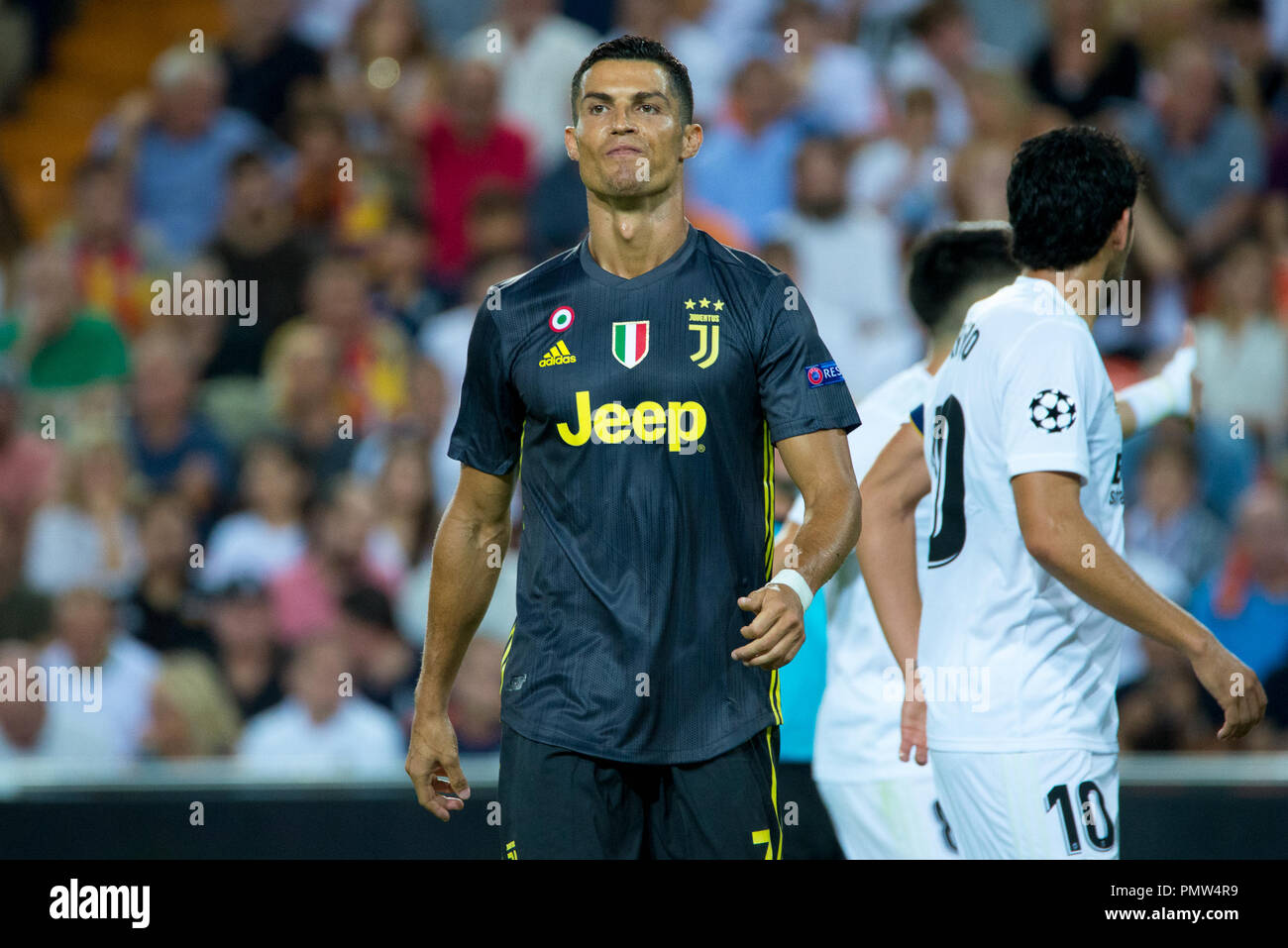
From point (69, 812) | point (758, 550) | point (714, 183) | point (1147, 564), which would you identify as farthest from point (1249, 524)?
point (69, 812)

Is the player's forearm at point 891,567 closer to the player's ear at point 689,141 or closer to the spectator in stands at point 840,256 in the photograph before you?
the player's ear at point 689,141

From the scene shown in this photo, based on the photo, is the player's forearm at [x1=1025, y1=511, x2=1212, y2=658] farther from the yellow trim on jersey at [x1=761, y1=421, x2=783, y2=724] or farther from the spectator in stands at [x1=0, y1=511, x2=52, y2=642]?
the spectator in stands at [x1=0, y1=511, x2=52, y2=642]

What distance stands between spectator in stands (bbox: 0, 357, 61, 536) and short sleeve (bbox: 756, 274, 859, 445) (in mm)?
5166

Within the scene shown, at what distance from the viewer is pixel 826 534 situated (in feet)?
10.5

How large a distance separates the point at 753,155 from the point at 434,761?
5.41 m

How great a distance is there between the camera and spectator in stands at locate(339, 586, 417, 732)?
21.9ft

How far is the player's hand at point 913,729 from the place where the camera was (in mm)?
4176

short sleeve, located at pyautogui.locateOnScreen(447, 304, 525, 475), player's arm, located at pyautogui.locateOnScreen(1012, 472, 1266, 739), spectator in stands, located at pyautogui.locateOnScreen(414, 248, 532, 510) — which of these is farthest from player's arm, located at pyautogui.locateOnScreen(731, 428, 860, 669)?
spectator in stands, located at pyautogui.locateOnScreen(414, 248, 532, 510)

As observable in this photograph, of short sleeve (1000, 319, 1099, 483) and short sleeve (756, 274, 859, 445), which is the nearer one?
short sleeve (756, 274, 859, 445)

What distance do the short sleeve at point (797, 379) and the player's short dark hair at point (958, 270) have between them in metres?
1.25

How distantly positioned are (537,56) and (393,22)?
33.6 inches

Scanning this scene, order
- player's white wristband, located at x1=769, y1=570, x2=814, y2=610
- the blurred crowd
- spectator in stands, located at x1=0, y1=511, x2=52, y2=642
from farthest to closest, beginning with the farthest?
spectator in stands, located at x1=0, y1=511, x2=52, y2=642 < the blurred crowd < player's white wristband, located at x1=769, y1=570, x2=814, y2=610

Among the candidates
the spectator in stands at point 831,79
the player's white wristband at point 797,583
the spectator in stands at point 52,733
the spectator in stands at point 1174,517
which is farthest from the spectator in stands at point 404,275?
the player's white wristband at point 797,583
